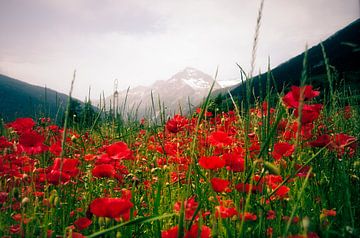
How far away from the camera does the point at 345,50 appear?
45.7 m

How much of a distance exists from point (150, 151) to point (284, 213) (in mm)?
1681

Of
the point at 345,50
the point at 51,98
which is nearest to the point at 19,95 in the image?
the point at 51,98

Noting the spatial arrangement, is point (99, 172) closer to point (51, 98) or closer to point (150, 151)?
point (150, 151)

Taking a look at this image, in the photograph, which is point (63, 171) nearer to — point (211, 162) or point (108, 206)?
point (108, 206)

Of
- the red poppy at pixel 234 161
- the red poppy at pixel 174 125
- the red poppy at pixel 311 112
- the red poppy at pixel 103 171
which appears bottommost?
the red poppy at pixel 103 171

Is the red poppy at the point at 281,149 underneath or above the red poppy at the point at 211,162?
above

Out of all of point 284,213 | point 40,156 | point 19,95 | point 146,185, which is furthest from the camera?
point 19,95

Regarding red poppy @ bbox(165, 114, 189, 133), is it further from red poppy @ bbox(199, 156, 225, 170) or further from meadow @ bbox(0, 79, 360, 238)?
red poppy @ bbox(199, 156, 225, 170)

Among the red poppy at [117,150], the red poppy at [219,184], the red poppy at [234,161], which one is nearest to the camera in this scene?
the red poppy at [219,184]

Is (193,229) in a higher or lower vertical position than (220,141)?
lower

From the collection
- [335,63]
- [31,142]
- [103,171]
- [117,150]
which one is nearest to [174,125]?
[117,150]

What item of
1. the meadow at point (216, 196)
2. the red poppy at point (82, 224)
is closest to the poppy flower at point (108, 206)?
the meadow at point (216, 196)

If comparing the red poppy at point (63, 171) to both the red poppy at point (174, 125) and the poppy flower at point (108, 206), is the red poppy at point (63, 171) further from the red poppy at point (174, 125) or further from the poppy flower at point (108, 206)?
the red poppy at point (174, 125)

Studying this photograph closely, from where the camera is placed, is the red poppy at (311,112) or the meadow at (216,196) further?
the red poppy at (311,112)
